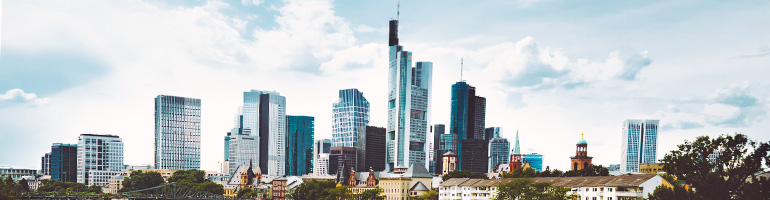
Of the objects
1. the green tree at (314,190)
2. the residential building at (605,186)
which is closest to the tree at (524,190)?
the residential building at (605,186)

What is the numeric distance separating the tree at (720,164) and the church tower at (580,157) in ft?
380

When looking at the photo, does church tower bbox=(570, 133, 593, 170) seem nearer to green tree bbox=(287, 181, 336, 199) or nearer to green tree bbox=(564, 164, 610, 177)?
green tree bbox=(564, 164, 610, 177)

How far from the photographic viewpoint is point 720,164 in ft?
189

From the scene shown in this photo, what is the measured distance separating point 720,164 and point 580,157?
→ 4688 inches

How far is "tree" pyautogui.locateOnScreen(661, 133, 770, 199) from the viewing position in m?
55.6

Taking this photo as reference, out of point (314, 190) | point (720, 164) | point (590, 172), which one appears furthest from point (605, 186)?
point (314, 190)

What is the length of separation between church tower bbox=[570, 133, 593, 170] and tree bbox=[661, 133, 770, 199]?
11578cm

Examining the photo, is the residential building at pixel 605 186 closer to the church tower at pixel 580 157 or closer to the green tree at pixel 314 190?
the green tree at pixel 314 190

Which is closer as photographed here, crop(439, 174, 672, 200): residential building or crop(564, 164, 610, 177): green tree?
crop(439, 174, 672, 200): residential building

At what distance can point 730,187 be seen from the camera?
183ft

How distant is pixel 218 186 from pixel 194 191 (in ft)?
20.2

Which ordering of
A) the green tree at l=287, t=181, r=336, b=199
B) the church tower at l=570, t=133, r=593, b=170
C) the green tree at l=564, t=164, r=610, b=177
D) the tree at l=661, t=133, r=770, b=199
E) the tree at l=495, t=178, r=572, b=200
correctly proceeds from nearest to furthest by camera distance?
the tree at l=661, t=133, r=770, b=199 → the tree at l=495, t=178, r=572, b=200 → the green tree at l=564, t=164, r=610, b=177 → the green tree at l=287, t=181, r=336, b=199 → the church tower at l=570, t=133, r=593, b=170

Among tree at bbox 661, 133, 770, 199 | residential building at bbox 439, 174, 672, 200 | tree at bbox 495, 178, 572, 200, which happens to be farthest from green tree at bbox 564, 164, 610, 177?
tree at bbox 661, 133, 770, 199

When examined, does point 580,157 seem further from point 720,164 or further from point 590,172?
point 720,164
